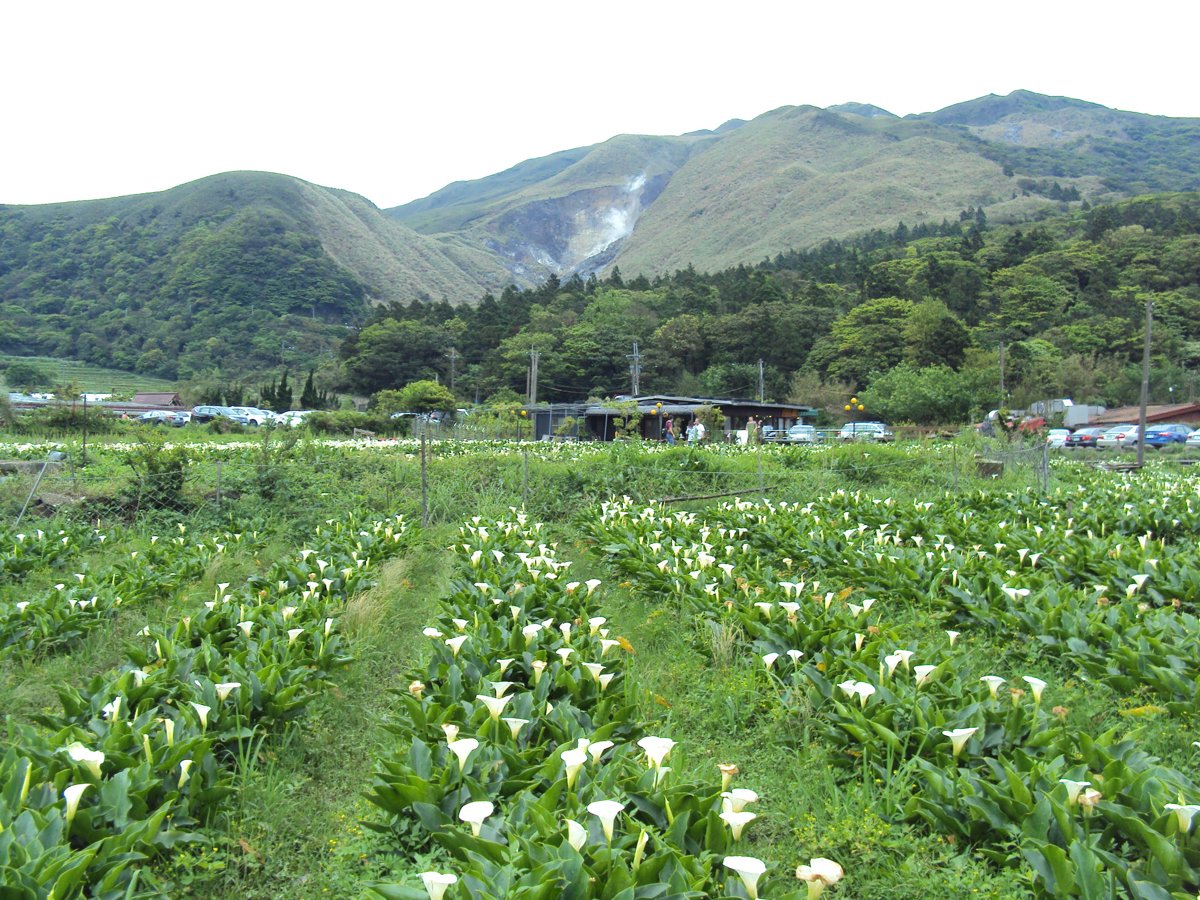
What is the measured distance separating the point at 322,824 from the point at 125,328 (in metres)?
94.9

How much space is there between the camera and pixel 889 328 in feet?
195

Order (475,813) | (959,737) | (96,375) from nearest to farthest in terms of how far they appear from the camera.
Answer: (475,813) → (959,737) → (96,375)

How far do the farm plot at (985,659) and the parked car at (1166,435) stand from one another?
101 ft

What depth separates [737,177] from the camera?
6855 inches

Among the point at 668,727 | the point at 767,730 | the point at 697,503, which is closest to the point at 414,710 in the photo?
the point at 668,727

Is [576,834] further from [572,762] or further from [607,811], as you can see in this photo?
[572,762]

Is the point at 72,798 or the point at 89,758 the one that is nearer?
the point at 72,798

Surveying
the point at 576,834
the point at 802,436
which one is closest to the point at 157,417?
the point at 802,436

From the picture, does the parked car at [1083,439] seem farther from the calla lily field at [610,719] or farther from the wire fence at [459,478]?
the calla lily field at [610,719]

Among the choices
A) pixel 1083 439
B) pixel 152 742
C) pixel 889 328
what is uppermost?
pixel 889 328

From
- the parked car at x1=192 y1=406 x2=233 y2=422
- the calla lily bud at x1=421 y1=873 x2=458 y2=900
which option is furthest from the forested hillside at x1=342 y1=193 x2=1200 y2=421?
the calla lily bud at x1=421 y1=873 x2=458 y2=900

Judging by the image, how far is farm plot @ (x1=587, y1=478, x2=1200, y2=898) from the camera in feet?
10.1

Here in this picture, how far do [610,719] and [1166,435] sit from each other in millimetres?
42114

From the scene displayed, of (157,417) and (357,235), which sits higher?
(357,235)
